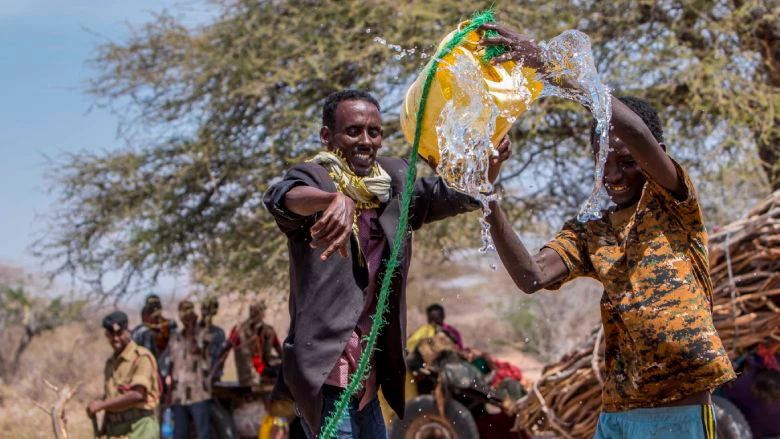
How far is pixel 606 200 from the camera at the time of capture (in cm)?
315

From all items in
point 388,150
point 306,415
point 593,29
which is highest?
point 593,29

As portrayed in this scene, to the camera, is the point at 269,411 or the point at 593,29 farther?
the point at 593,29

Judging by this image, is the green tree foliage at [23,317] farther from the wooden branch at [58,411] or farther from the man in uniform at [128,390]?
the wooden branch at [58,411]

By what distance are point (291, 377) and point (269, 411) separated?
613 centimetres

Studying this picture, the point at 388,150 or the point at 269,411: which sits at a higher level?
the point at 388,150

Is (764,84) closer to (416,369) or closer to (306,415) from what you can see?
(416,369)

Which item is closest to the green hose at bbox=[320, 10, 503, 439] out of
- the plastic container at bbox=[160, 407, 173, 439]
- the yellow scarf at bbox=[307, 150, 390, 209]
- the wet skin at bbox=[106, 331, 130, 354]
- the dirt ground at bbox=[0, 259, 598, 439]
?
the yellow scarf at bbox=[307, 150, 390, 209]

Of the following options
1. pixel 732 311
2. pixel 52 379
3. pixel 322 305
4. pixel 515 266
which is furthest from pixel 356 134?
pixel 52 379

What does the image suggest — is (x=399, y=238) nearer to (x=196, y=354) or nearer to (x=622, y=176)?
(x=622, y=176)

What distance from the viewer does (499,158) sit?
2.82 meters

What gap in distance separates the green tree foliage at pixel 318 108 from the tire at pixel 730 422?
114 inches

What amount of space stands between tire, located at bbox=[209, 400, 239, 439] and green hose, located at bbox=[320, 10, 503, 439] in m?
6.70

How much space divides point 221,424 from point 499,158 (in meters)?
7.29

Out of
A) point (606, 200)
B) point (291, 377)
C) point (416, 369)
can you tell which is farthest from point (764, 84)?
point (291, 377)
